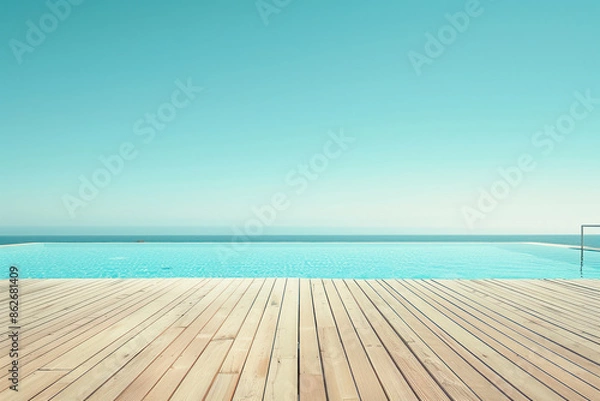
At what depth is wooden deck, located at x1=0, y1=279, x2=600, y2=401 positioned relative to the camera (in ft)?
3.85

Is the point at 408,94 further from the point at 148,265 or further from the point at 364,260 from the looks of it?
the point at 148,265

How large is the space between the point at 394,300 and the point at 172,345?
1.77 m

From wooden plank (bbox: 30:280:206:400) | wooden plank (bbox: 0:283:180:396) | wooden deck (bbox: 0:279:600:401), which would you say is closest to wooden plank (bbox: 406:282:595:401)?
wooden deck (bbox: 0:279:600:401)

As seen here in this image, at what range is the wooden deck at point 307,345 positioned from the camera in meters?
1.17

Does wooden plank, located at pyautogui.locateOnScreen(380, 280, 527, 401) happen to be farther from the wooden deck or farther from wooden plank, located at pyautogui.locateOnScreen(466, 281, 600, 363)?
wooden plank, located at pyautogui.locateOnScreen(466, 281, 600, 363)

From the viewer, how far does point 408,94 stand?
9.43 m

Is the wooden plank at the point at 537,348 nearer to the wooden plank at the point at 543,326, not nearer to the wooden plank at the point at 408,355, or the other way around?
the wooden plank at the point at 543,326

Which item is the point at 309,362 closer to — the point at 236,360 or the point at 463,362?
the point at 236,360

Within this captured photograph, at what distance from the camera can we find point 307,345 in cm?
162

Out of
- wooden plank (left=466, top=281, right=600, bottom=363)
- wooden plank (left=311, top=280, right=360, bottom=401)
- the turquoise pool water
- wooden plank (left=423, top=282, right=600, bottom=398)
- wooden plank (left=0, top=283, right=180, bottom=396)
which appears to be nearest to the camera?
wooden plank (left=311, top=280, right=360, bottom=401)

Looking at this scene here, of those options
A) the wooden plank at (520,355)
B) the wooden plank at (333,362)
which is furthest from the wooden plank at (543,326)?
the wooden plank at (333,362)

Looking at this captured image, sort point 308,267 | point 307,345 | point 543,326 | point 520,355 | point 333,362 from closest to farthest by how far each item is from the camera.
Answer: point 333,362 < point 520,355 < point 307,345 < point 543,326 < point 308,267

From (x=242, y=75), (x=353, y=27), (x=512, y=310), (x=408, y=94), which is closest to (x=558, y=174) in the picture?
(x=408, y=94)

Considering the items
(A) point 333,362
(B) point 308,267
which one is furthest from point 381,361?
(B) point 308,267
